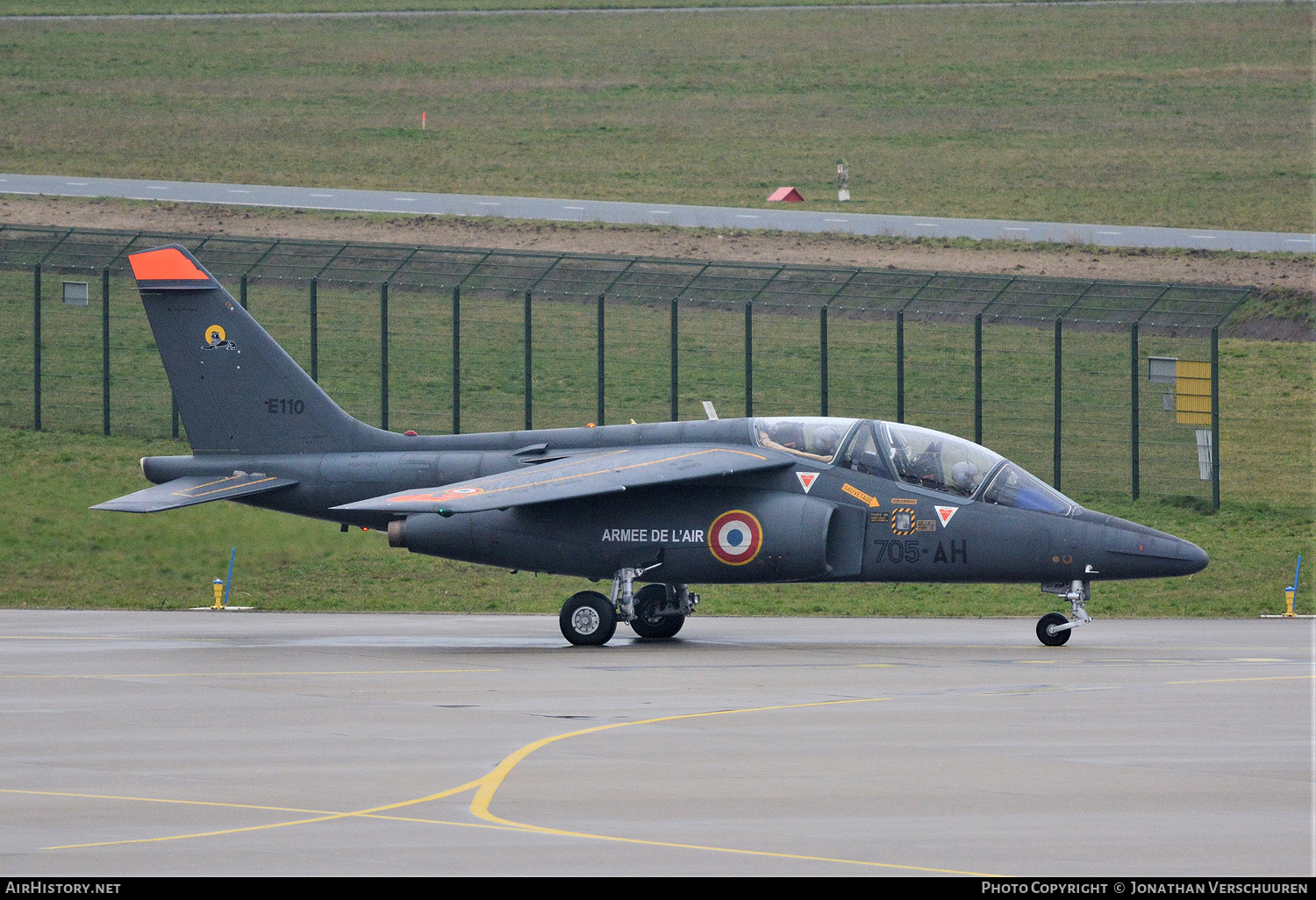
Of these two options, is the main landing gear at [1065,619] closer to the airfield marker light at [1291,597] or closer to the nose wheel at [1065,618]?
the nose wheel at [1065,618]

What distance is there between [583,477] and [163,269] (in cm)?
751

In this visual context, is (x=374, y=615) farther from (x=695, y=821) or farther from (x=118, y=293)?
(x=118, y=293)

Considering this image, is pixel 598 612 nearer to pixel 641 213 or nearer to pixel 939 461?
pixel 939 461

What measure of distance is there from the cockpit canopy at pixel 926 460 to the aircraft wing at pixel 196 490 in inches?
294

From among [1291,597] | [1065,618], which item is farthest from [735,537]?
[1291,597]

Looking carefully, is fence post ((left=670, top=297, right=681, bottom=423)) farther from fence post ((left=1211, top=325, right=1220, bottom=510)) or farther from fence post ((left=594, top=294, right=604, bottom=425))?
fence post ((left=1211, top=325, right=1220, bottom=510))

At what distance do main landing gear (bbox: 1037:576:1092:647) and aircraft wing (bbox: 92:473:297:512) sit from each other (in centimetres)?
1072

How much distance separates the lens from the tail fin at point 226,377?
26.2 metres

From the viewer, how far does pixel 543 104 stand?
75.2 m

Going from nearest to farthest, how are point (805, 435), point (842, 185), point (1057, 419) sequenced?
→ point (805, 435) → point (1057, 419) → point (842, 185)

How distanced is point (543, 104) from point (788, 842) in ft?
218

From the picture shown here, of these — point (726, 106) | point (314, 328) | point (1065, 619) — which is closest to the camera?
point (1065, 619)

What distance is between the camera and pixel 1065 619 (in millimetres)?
23125
